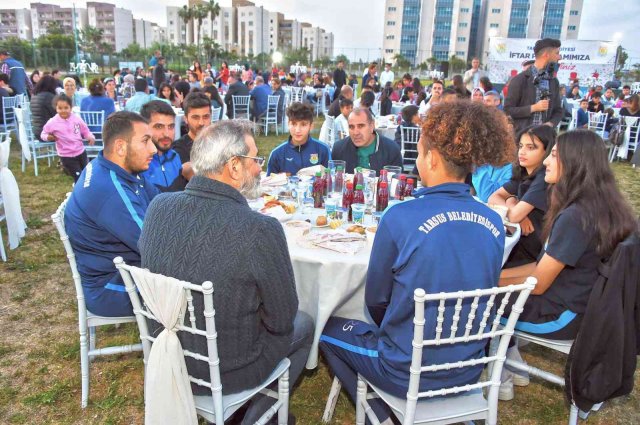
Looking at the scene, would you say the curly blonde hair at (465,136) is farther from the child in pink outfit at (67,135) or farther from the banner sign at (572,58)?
the banner sign at (572,58)

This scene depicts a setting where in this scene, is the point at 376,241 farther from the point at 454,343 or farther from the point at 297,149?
the point at 297,149

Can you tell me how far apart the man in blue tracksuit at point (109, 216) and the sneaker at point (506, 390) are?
217cm

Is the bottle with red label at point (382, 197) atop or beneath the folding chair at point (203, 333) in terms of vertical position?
atop

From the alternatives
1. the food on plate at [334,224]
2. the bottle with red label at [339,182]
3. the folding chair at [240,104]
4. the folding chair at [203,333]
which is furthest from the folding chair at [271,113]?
the folding chair at [203,333]

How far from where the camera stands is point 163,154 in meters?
3.65

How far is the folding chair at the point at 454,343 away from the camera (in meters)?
1.56

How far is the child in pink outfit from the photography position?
19.5 ft

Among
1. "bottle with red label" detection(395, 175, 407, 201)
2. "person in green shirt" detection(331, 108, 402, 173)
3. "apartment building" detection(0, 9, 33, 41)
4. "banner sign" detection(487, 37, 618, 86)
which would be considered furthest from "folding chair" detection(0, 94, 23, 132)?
"apartment building" detection(0, 9, 33, 41)

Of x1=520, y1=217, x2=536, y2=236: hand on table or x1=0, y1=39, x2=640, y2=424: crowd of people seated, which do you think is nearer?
x1=0, y1=39, x2=640, y2=424: crowd of people seated

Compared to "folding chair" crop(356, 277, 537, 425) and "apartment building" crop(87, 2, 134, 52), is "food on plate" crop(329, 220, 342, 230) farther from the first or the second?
"apartment building" crop(87, 2, 134, 52)

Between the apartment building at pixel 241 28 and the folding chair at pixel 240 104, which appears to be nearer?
the folding chair at pixel 240 104

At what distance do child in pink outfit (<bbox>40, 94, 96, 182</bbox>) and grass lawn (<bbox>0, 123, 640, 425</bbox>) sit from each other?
244cm

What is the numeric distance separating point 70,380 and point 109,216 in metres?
1.27

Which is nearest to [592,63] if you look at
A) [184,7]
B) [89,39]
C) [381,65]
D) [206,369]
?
Result: [381,65]
